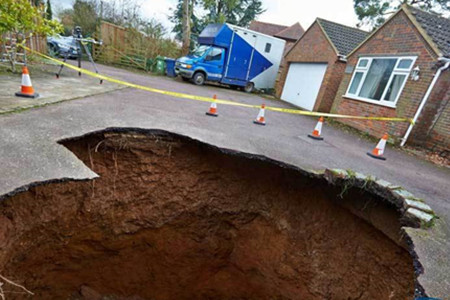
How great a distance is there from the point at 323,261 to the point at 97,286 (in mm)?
4166

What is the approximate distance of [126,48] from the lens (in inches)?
606

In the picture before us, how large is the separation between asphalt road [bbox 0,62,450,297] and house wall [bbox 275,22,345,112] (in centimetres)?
449

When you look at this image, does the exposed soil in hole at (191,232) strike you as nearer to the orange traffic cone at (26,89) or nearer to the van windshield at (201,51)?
the orange traffic cone at (26,89)

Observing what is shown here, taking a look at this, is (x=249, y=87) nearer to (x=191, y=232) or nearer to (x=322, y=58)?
(x=322, y=58)

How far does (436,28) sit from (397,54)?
129cm

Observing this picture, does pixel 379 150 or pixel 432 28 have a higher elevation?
pixel 432 28

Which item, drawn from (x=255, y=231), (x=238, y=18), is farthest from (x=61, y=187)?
(x=238, y=18)

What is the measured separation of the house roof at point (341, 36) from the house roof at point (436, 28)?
2.89 metres

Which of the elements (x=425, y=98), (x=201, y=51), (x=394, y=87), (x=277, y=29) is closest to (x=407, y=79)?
(x=394, y=87)

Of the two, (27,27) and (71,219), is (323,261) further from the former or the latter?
(27,27)

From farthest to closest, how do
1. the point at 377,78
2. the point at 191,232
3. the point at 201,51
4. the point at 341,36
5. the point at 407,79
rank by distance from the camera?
the point at 201,51 < the point at 341,36 < the point at 377,78 < the point at 407,79 < the point at 191,232

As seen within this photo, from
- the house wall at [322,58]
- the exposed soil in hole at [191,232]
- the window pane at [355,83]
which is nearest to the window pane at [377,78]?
the window pane at [355,83]

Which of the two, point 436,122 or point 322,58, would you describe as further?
point 322,58

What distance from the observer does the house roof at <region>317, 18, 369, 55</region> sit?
10.2m
